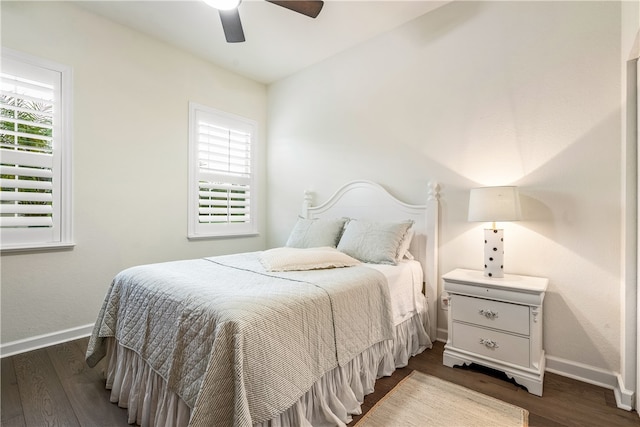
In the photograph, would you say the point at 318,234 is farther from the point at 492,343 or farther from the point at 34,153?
the point at 34,153

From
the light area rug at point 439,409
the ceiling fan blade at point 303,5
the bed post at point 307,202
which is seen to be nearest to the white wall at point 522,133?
the bed post at point 307,202

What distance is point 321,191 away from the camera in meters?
3.58

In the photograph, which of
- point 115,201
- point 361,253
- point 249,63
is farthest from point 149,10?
point 361,253

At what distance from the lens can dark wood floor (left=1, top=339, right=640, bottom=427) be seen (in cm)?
160

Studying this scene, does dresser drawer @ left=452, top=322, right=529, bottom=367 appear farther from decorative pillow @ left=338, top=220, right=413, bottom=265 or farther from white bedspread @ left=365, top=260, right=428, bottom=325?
decorative pillow @ left=338, top=220, right=413, bottom=265

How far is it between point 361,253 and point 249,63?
2661 millimetres

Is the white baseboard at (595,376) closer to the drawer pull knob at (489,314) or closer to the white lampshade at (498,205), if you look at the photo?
the drawer pull knob at (489,314)

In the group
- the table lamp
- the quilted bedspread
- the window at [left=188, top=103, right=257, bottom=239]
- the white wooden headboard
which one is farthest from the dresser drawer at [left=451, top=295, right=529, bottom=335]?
the window at [left=188, top=103, right=257, bottom=239]

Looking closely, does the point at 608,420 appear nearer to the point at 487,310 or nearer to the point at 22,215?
the point at 487,310

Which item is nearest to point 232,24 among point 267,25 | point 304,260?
point 267,25

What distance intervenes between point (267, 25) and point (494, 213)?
102 inches

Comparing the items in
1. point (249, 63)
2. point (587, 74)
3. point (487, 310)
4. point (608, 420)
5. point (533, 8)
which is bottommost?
point (608, 420)

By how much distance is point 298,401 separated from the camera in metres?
1.37

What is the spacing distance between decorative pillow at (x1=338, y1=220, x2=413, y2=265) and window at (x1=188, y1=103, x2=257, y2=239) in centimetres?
175
